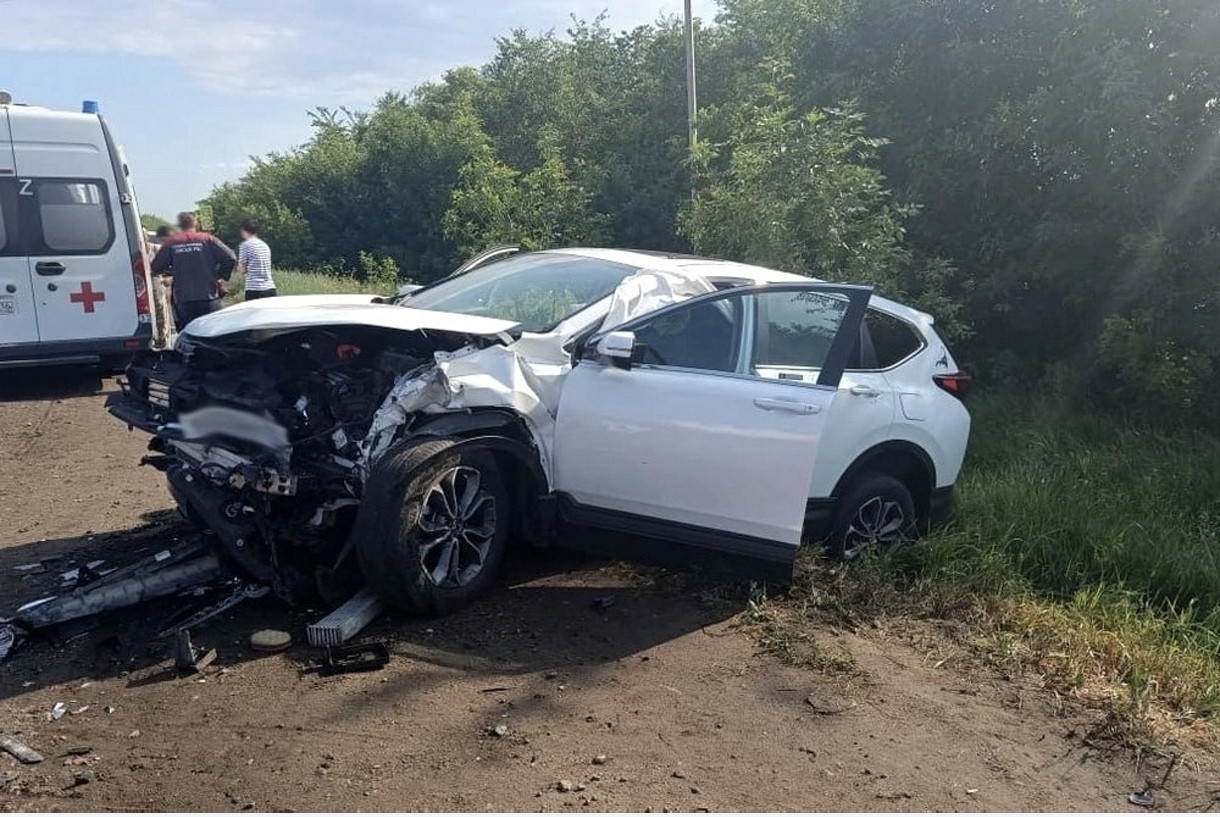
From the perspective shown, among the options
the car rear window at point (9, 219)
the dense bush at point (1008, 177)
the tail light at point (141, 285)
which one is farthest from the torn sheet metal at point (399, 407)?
the car rear window at point (9, 219)

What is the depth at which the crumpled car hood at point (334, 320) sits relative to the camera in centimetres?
465

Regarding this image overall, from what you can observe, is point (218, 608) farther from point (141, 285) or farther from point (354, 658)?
point (141, 285)

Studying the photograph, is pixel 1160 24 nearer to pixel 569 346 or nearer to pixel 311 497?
pixel 569 346

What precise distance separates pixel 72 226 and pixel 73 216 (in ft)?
0.30

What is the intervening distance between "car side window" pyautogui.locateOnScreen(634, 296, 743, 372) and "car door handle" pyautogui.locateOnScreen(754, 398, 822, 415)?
31 cm

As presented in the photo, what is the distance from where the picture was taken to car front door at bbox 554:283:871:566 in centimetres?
469

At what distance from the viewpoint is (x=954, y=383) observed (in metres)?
5.86

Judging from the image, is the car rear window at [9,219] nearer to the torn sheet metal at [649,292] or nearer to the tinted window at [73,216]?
the tinted window at [73,216]

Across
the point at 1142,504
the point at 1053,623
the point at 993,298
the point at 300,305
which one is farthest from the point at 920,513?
the point at 993,298

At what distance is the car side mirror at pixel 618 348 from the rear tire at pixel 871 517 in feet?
4.66

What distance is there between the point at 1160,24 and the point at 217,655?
868cm

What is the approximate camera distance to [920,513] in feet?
19.2

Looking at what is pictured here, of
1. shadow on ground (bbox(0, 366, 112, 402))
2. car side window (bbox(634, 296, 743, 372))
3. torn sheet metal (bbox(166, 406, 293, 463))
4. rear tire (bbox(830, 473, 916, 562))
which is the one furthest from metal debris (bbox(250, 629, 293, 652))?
shadow on ground (bbox(0, 366, 112, 402))

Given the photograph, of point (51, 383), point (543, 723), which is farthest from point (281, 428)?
point (51, 383)
